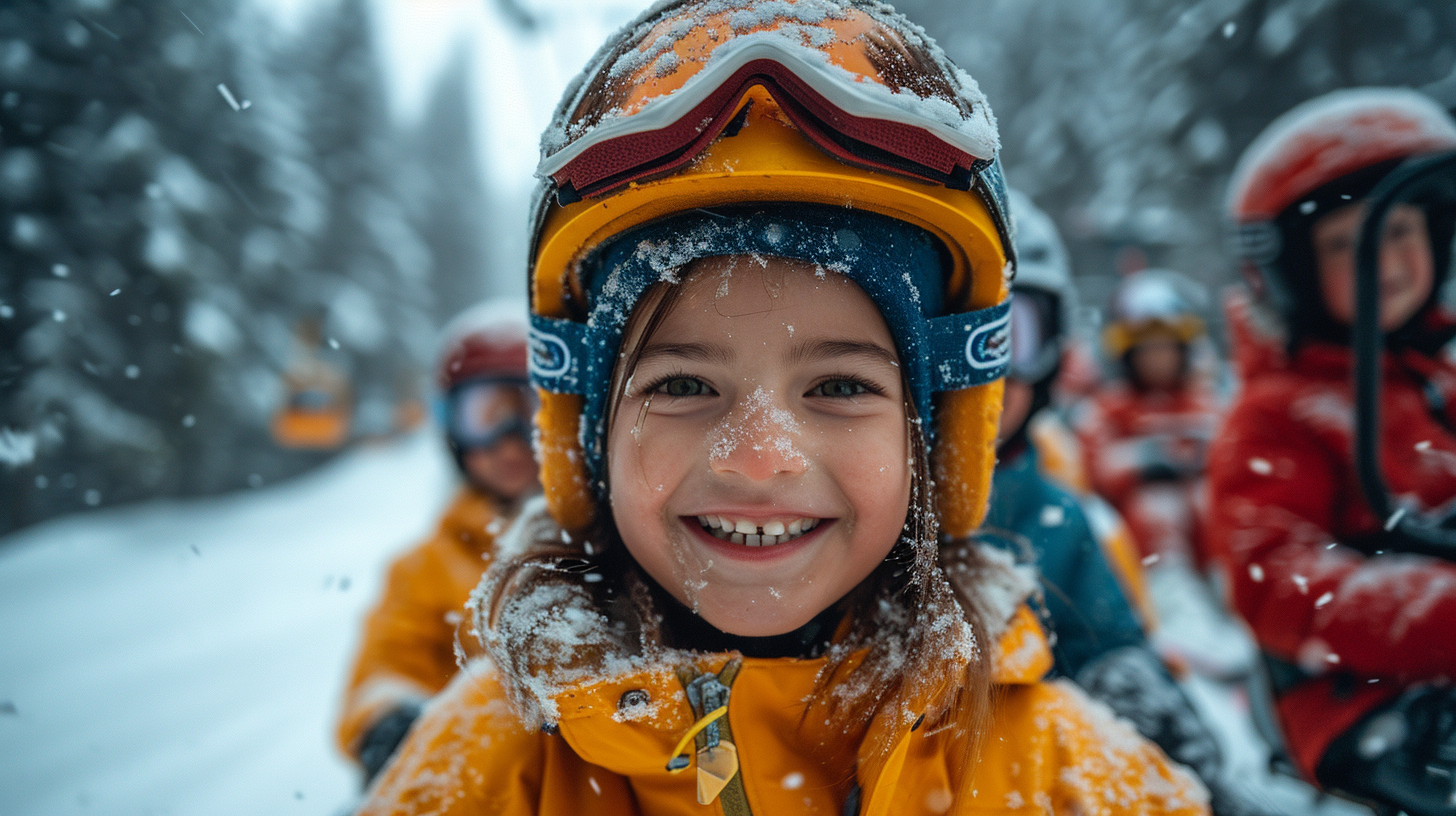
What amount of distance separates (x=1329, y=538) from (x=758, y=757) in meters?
1.88

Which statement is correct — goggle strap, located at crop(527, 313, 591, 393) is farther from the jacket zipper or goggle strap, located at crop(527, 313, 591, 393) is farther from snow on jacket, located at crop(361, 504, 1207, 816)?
the jacket zipper

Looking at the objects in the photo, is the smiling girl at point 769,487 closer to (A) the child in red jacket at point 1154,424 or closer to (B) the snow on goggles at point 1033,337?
(B) the snow on goggles at point 1033,337

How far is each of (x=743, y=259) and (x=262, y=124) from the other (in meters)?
13.5

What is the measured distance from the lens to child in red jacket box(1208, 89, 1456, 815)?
5.29 ft

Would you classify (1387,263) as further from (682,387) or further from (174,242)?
(174,242)

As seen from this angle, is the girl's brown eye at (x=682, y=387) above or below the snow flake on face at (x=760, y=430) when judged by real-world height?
above

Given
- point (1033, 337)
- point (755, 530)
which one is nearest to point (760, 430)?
point (755, 530)

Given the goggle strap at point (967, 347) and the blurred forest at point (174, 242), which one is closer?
the goggle strap at point (967, 347)

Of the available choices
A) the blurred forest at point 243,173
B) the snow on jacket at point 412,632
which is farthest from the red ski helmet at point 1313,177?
the snow on jacket at point 412,632

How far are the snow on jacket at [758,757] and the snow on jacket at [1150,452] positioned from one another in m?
4.36

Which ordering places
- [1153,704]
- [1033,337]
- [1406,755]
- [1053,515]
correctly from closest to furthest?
[1406,755] < [1153,704] < [1053,515] < [1033,337]

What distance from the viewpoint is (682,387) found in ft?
3.96

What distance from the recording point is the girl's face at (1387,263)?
1.99 metres

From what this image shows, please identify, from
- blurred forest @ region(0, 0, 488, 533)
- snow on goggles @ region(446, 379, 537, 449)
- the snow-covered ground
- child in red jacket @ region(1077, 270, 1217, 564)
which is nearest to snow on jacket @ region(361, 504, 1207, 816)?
the snow-covered ground
